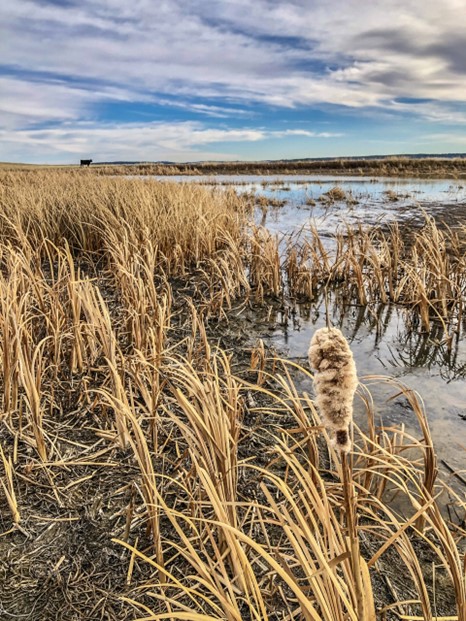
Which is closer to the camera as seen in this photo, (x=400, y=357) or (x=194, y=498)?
(x=194, y=498)

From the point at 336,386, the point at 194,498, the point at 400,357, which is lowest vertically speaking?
the point at 400,357

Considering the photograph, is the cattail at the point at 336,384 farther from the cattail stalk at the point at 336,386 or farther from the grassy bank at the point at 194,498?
the grassy bank at the point at 194,498

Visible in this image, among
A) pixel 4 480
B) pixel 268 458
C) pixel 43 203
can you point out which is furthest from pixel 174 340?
pixel 43 203

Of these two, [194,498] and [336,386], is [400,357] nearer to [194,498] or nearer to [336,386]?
[194,498]

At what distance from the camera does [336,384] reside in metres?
0.70

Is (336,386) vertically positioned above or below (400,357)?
above

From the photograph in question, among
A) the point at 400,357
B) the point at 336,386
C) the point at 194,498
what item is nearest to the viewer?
the point at 336,386

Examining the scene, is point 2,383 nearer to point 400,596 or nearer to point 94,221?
point 400,596

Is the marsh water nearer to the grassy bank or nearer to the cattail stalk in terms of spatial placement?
the grassy bank

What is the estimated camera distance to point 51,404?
102 inches

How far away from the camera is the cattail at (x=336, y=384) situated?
679 mm

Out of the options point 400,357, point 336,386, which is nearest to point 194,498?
point 336,386

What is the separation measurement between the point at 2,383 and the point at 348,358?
2.55 meters

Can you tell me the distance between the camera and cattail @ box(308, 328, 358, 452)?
68cm
